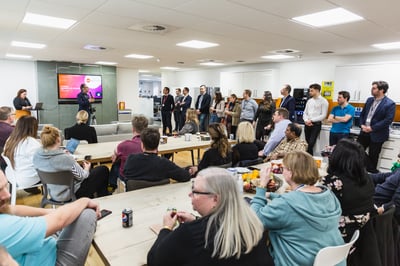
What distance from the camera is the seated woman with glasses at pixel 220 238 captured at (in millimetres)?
1017

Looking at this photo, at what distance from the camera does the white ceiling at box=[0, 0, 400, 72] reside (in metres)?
2.80

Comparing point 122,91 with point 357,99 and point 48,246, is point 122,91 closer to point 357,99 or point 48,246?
point 357,99

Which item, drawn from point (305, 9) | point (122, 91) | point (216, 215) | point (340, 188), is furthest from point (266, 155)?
point (122, 91)

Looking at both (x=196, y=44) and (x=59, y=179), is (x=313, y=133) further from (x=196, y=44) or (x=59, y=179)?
(x=59, y=179)

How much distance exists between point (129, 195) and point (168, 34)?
3.07 m

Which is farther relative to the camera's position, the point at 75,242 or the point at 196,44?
the point at 196,44

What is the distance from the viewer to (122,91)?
11.1 m

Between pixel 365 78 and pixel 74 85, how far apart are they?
346 inches

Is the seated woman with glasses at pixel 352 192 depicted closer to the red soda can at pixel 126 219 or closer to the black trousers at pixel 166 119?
the red soda can at pixel 126 219

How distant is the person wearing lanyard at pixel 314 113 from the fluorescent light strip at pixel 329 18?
2.28m

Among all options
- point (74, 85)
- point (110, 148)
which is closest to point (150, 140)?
point (110, 148)

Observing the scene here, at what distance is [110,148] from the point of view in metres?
3.85

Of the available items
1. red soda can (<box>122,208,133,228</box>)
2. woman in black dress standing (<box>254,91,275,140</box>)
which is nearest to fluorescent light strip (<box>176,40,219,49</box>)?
woman in black dress standing (<box>254,91,275,140</box>)

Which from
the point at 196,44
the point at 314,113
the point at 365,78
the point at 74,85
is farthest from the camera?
the point at 74,85
